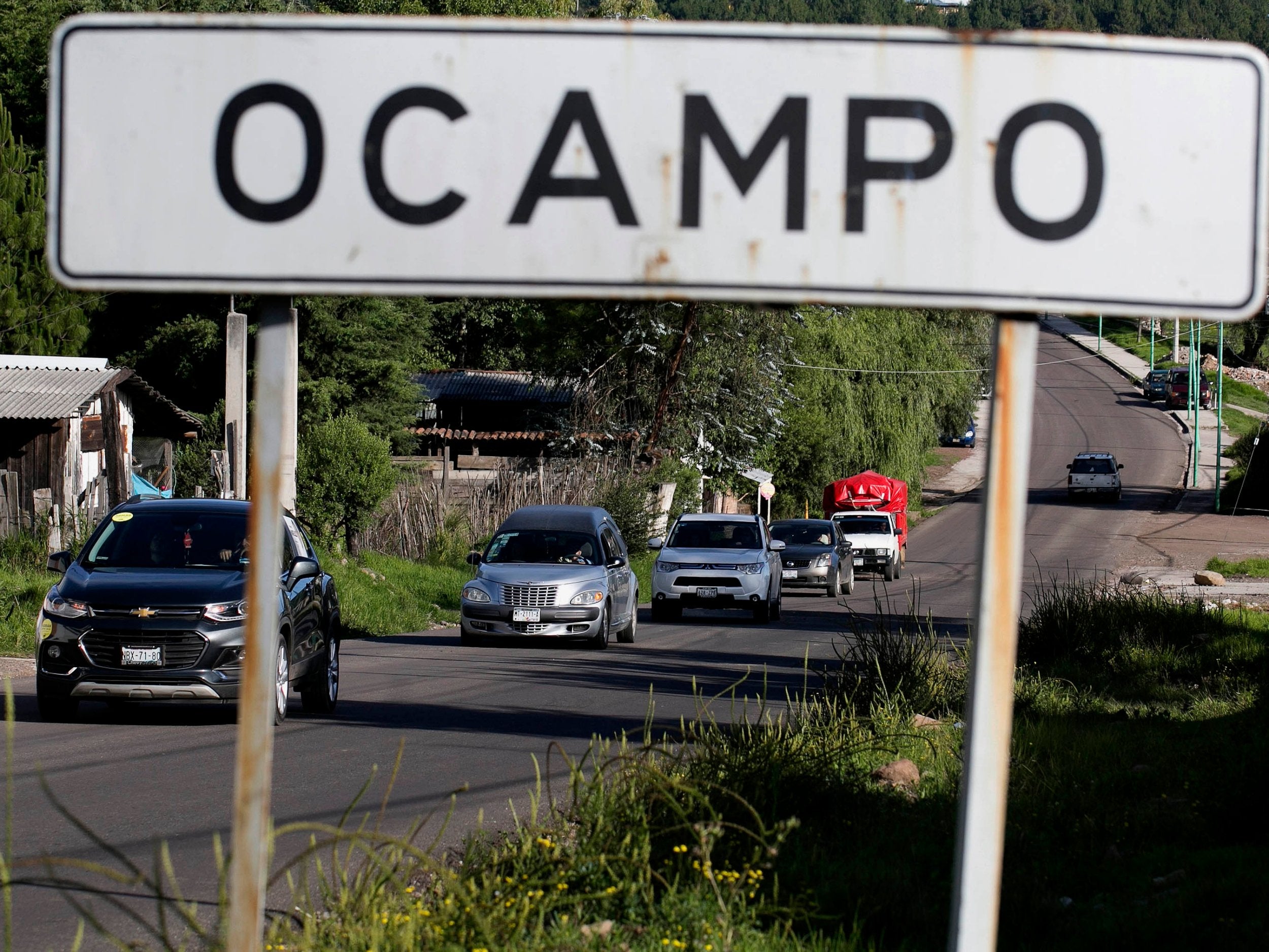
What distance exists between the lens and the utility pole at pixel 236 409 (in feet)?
67.0

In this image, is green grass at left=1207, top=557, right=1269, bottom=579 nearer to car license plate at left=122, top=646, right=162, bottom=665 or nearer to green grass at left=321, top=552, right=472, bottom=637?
green grass at left=321, top=552, right=472, bottom=637

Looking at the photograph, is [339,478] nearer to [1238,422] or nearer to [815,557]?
[815,557]

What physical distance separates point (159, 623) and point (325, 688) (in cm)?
162

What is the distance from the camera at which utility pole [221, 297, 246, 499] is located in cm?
2042

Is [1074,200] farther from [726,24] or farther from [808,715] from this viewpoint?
[808,715]

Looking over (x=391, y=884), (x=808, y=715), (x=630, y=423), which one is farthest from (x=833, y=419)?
(x=391, y=884)

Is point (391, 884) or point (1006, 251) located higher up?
point (1006, 251)

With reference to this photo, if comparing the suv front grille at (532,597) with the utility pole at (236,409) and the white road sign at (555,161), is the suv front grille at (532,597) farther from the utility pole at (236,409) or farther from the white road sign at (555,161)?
the white road sign at (555,161)

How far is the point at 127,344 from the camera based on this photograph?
47.2 m

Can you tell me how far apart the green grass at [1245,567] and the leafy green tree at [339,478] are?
22.0 metres

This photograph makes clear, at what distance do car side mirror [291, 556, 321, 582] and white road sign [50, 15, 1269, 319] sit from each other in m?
9.47

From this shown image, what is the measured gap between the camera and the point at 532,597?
19172 mm

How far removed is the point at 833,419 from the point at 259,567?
1941 inches

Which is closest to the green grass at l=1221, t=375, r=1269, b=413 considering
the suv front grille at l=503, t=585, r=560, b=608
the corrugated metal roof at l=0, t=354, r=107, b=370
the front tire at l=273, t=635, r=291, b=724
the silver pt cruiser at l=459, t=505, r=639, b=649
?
the corrugated metal roof at l=0, t=354, r=107, b=370
